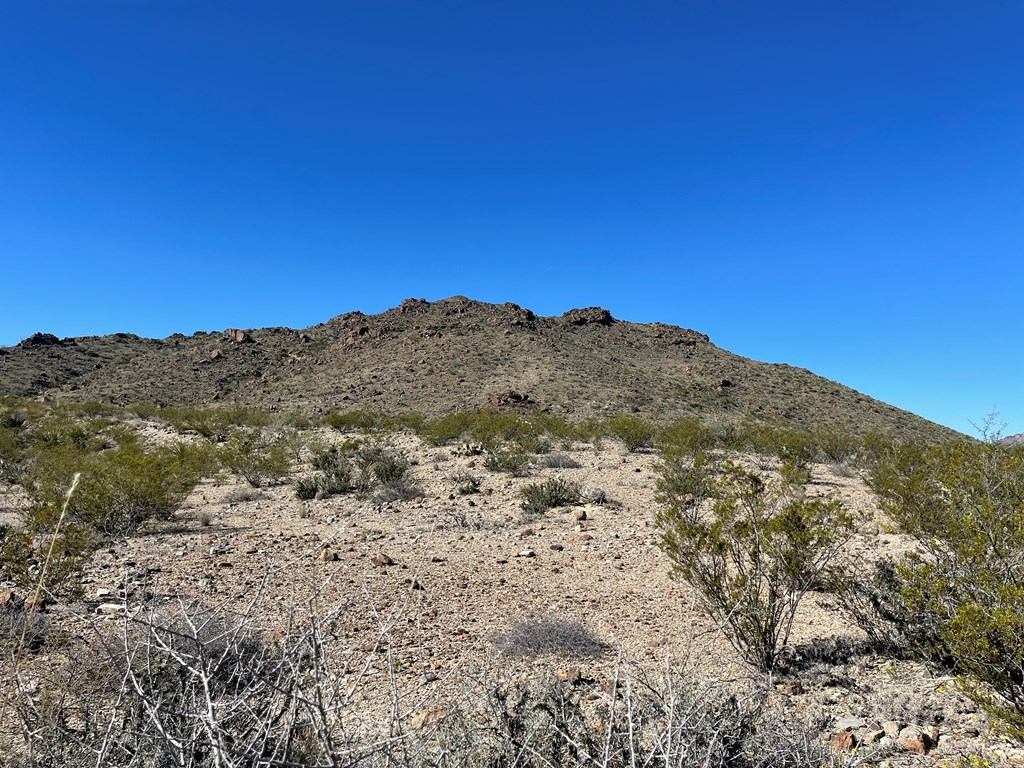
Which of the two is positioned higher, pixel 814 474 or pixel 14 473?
pixel 814 474

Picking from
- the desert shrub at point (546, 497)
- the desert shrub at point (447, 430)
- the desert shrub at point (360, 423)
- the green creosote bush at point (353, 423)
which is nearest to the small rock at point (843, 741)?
the desert shrub at point (546, 497)

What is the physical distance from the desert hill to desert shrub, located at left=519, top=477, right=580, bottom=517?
79.8 ft

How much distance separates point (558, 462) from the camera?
1609 centimetres

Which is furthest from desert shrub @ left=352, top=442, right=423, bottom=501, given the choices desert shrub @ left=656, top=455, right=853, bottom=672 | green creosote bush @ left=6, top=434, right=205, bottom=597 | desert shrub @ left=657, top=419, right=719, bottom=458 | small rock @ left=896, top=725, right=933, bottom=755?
small rock @ left=896, top=725, right=933, bottom=755

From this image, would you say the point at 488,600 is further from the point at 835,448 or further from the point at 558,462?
the point at 835,448

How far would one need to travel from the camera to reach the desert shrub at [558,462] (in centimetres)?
1590

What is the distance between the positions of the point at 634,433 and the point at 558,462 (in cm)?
480

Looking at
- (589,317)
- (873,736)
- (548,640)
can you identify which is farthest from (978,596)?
(589,317)

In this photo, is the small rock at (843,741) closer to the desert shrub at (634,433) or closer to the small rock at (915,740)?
the small rock at (915,740)

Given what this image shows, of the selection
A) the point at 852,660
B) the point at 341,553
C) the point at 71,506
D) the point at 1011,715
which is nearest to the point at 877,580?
the point at 852,660

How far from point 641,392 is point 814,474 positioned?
89.8 ft

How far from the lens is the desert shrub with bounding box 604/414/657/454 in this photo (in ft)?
64.3

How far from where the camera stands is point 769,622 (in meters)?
4.79

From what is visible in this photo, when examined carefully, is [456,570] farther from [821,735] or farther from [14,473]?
[14,473]
